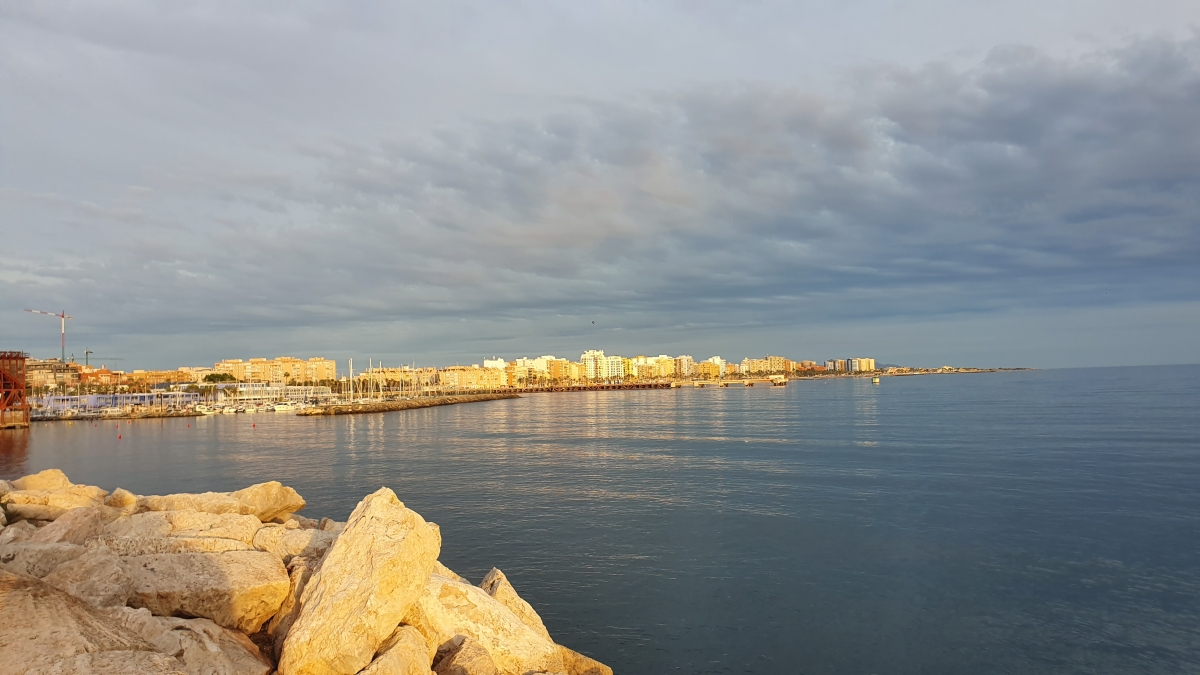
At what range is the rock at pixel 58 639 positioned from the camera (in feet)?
12.7

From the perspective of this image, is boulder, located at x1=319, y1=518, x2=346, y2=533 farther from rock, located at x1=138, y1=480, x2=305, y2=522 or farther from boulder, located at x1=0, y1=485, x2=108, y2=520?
boulder, located at x1=0, y1=485, x2=108, y2=520

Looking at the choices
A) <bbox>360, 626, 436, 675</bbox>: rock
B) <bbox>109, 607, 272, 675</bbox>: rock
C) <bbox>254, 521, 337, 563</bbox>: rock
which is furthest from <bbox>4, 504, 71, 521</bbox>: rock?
<bbox>360, 626, 436, 675</bbox>: rock

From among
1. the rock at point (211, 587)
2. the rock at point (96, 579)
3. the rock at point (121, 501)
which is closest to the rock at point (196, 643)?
the rock at point (211, 587)

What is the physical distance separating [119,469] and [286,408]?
235 ft

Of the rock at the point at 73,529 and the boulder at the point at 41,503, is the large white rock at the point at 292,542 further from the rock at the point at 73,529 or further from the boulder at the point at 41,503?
the boulder at the point at 41,503

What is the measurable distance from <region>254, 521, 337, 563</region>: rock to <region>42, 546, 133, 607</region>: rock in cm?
199

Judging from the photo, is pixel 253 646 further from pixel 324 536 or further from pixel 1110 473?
pixel 1110 473

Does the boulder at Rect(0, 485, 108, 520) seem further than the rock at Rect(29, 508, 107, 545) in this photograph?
Yes

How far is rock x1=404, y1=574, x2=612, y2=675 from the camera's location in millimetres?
7438

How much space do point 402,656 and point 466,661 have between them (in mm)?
1021

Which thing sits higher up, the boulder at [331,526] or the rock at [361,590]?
the rock at [361,590]

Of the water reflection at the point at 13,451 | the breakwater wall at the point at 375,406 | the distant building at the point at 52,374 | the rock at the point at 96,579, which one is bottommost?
the breakwater wall at the point at 375,406

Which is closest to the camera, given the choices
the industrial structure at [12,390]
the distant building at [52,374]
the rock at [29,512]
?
the rock at [29,512]

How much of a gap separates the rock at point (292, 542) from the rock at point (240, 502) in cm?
445
